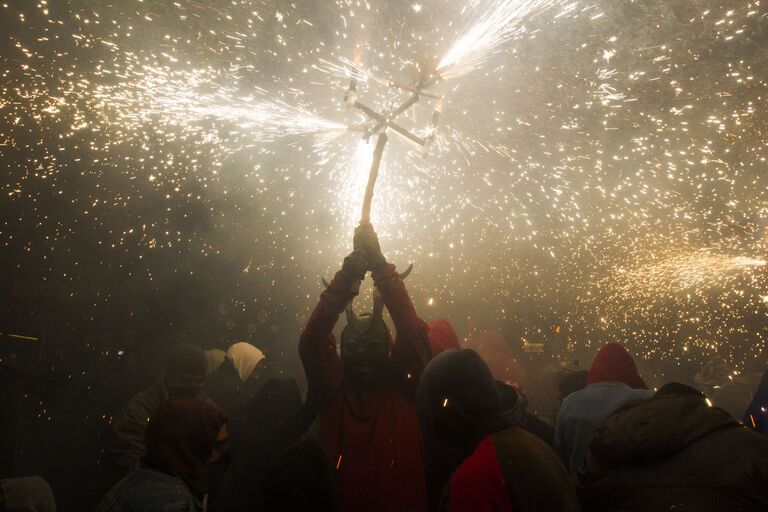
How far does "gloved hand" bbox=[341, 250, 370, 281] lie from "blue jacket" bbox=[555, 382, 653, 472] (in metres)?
1.74

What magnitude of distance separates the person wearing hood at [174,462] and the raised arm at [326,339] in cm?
64

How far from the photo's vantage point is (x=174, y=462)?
1991 mm

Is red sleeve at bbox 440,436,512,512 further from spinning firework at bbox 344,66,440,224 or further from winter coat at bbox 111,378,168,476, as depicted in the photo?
winter coat at bbox 111,378,168,476

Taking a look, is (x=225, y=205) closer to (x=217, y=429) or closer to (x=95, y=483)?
(x=95, y=483)

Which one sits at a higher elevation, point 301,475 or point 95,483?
point 301,475

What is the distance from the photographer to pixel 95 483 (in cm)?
336

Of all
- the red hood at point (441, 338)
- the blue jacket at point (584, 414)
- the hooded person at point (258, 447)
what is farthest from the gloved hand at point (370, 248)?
the blue jacket at point (584, 414)

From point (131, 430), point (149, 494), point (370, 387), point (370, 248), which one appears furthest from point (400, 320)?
point (131, 430)

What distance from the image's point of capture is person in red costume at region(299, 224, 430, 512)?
229cm

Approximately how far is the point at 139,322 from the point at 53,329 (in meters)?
1.64

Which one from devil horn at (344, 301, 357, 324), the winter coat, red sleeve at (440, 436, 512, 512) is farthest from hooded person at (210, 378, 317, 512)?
red sleeve at (440, 436, 512, 512)

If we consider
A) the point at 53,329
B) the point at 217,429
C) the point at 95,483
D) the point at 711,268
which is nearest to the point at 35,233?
the point at 53,329

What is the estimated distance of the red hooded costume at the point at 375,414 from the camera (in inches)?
89.1

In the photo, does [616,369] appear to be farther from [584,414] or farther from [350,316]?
[350,316]
